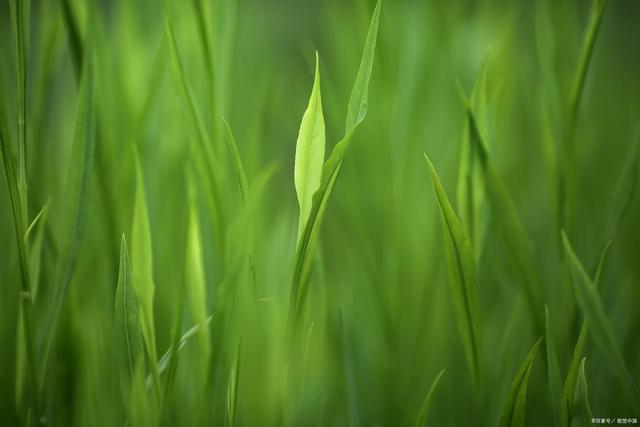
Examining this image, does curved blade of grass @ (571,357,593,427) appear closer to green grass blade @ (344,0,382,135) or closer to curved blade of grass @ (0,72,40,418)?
green grass blade @ (344,0,382,135)

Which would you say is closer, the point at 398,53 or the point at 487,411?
the point at 487,411

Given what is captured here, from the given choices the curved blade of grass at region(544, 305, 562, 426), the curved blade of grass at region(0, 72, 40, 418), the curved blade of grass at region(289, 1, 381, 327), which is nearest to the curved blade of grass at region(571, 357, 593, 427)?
the curved blade of grass at region(544, 305, 562, 426)

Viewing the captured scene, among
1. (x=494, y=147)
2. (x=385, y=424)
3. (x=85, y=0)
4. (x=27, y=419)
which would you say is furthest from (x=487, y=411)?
(x=85, y=0)

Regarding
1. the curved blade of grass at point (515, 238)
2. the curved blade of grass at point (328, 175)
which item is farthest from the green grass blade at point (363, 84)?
the curved blade of grass at point (515, 238)

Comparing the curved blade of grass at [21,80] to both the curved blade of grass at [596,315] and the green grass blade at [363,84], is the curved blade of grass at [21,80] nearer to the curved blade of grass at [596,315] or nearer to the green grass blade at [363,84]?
the green grass blade at [363,84]

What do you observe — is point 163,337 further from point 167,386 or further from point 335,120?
point 335,120

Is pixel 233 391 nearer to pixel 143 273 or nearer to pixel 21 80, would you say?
pixel 143 273

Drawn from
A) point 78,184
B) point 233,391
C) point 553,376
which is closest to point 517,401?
point 553,376
